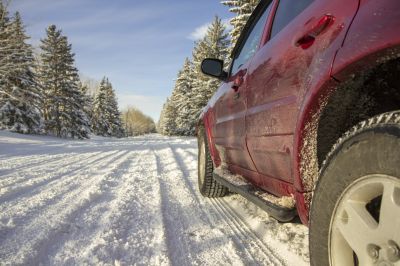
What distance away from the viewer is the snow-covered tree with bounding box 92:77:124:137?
60969 mm

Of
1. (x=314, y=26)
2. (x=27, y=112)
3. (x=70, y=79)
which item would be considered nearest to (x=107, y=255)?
(x=314, y=26)

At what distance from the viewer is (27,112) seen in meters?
31.4

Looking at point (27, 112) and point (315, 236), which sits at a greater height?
point (27, 112)

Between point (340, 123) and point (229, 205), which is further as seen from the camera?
point (229, 205)

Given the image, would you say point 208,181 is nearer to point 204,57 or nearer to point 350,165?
point 350,165

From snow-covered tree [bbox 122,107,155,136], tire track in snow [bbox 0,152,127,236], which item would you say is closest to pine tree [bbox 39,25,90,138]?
tire track in snow [bbox 0,152,127,236]

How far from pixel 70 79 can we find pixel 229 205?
41.0 meters

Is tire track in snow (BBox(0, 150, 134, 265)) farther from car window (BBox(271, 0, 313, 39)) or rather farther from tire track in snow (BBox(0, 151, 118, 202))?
car window (BBox(271, 0, 313, 39))

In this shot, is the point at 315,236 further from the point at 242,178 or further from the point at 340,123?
the point at 242,178

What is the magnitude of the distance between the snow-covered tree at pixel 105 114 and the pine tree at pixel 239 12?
40.9 meters

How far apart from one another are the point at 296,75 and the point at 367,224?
87 cm

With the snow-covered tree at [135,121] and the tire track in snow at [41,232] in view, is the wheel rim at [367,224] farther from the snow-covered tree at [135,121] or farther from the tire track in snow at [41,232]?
the snow-covered tree at [135,121]

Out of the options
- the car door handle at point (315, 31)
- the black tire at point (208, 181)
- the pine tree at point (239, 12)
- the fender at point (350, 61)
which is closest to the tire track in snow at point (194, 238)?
the black tire at point (208, 181)

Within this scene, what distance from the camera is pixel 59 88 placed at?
128 feet
